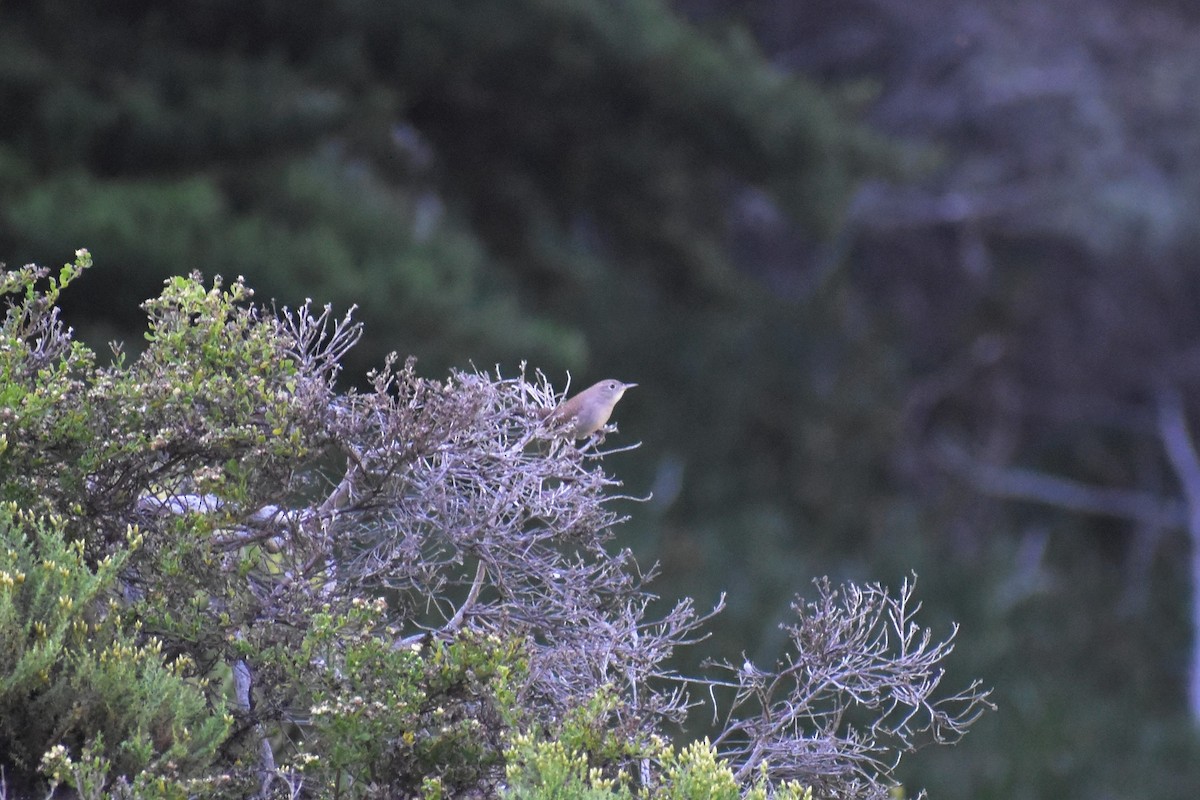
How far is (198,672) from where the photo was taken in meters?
3.86

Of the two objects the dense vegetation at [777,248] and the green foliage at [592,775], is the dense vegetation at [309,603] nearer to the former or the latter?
the green foliage at [592,775]

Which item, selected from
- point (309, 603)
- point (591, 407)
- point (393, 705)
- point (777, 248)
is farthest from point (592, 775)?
point (777, 248)

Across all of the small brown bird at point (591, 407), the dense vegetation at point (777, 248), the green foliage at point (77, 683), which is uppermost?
the dense vegetation at point (777, 248)

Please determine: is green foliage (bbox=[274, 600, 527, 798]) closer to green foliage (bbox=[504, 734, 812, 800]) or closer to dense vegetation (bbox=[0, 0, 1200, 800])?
green foliage (bbox=[504, 734, 812, 800])

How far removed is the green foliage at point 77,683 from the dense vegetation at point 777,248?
416cm

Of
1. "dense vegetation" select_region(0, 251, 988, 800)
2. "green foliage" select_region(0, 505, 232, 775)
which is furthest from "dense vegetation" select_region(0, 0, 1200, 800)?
"green foliage" select_region(0, 505, 232, 775)

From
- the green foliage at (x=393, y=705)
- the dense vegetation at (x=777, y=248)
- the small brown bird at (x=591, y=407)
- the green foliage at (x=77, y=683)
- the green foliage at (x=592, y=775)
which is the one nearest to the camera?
the green foliage at (x=592, y=775)

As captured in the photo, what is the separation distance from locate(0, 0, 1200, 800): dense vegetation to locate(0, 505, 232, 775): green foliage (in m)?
4.16

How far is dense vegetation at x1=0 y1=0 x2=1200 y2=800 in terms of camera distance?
993 cm

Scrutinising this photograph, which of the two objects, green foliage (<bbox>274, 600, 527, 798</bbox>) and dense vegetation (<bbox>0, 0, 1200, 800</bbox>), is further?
dense vegetation (<bbox>0, 0, 1200, 800</bbox>)

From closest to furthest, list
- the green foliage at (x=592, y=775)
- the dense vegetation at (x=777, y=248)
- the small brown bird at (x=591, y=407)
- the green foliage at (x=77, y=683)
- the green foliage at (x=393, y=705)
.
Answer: the green foliage at (x=592, y=775)
the green foliage at (x=77, y=683)
the green foliage at (x=393, y=705)
the small brown bird at (x=591, y=407)
the dense vegetation at (x=777, y=248)

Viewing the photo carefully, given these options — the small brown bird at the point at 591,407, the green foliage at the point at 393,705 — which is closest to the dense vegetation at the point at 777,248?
the small brown bird at the point at 591,407

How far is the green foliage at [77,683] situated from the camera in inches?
134

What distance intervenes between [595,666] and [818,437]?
48.6ft
